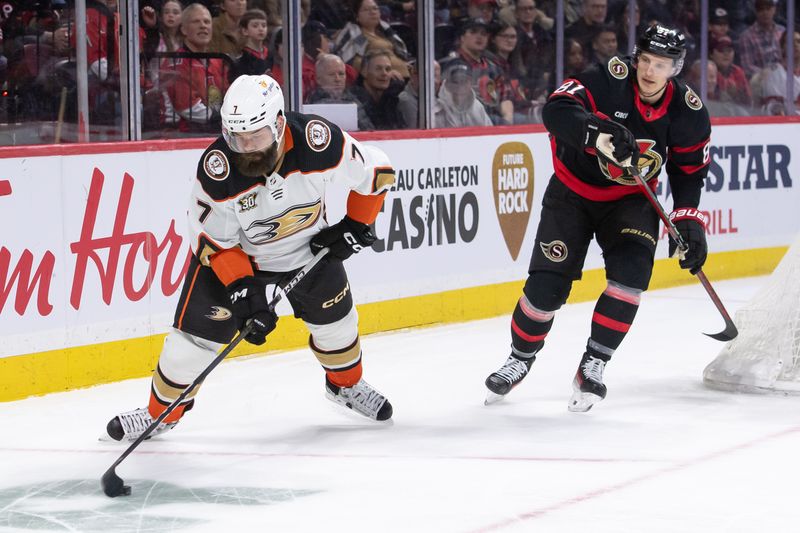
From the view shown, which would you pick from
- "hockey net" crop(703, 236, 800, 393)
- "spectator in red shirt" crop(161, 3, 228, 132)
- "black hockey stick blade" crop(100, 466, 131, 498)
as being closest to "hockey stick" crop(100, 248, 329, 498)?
"black hockey stick blade" crop(100, 466, 131, 498)

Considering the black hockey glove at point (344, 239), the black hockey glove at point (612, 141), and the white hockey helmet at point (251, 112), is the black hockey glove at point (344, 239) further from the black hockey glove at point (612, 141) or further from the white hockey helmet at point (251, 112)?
the black hockey glove at point (612, 141)

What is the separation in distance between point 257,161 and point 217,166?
0.36 feet

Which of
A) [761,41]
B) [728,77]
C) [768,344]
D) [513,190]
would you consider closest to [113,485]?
[768,344]

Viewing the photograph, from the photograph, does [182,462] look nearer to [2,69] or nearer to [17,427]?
[17,427]

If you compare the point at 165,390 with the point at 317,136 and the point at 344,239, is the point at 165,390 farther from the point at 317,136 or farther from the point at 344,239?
the point at 317,136

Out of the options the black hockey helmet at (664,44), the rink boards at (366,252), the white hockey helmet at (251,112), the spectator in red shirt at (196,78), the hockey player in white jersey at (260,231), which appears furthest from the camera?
the spectator in red shirt at (196,78)

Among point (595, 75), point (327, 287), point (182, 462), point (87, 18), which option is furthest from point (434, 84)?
point (182, 462)

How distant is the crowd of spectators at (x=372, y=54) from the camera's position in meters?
4.75

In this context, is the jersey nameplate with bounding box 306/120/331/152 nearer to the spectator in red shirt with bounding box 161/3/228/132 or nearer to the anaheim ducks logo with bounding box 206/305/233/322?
the anaheim ducks logo with bounding box 206/305/233/322

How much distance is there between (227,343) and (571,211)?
114 cm

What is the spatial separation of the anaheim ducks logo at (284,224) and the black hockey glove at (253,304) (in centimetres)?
13

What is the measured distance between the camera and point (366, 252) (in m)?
5.56

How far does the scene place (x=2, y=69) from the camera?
15.1 feet

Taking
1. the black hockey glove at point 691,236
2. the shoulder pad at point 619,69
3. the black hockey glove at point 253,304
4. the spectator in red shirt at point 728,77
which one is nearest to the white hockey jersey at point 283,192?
the black hockey glove at point 253,304
